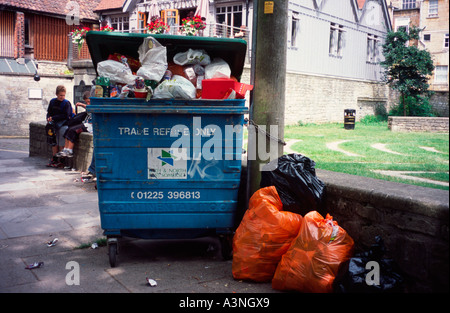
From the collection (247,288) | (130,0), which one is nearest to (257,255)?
(247,288)

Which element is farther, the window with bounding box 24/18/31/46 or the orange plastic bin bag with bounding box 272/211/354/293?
the window with bounding box 24/18/31/46

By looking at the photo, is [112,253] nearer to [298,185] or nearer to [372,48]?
[298,185]

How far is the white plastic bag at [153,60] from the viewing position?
12.9 feet

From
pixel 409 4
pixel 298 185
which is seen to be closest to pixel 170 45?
pixel 298 185

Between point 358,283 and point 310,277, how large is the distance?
37 centimetres

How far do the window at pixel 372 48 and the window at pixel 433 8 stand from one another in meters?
9.47

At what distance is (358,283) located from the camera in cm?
293

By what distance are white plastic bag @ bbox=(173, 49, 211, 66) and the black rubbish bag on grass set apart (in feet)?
7.50

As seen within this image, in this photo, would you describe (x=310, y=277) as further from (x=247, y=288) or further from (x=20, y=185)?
(x=20, y=185)

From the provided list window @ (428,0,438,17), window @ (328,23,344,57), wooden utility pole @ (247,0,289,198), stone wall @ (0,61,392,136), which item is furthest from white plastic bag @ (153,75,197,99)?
window @ (428,0,438,17)

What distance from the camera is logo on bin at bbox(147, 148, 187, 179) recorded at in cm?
387

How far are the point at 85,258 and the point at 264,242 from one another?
1.74 meters

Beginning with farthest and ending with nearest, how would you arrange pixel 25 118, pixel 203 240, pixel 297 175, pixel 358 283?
1. pixel 25 118
2. pixel 203 240
3. pixel 297 175
4. pixel 358 283

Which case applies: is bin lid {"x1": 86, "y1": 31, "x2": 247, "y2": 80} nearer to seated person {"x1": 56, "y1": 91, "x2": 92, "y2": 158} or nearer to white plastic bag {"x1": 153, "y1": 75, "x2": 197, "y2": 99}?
white plastic bag {"x1": 153, "y1": 75, "x2": 197, "y2": 99}
